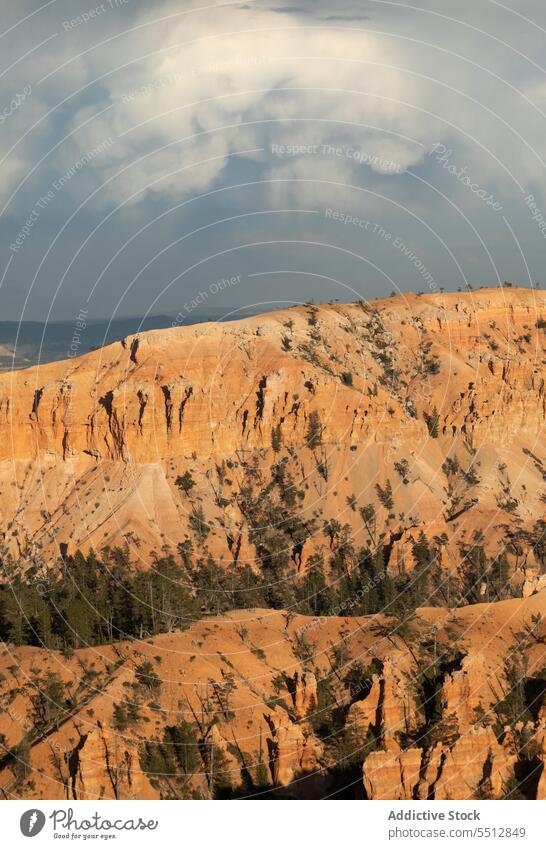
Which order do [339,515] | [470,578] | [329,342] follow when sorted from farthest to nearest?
[329,342] < [339,515] < [470,578]

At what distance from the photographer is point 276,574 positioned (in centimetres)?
10181

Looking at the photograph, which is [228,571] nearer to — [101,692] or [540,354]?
[101,692]

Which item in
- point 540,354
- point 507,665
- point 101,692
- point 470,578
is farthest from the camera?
point 540,354

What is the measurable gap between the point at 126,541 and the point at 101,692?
43507mm

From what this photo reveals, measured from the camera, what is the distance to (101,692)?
59969mm

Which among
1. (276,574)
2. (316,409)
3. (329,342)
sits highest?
(329,342)

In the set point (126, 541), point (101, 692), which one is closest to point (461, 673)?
point (101, 692)

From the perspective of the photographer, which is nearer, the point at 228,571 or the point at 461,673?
the point at 461,673

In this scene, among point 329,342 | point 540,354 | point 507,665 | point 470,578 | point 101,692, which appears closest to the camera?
point 101,692

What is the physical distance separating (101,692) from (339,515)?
5686 centimetres

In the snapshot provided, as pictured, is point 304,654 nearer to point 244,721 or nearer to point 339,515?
point 244,721

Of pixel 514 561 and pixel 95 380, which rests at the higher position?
pixel 95 380

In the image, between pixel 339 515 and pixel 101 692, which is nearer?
pixel 101 692

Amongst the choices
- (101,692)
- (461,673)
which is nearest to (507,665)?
(461,673)
